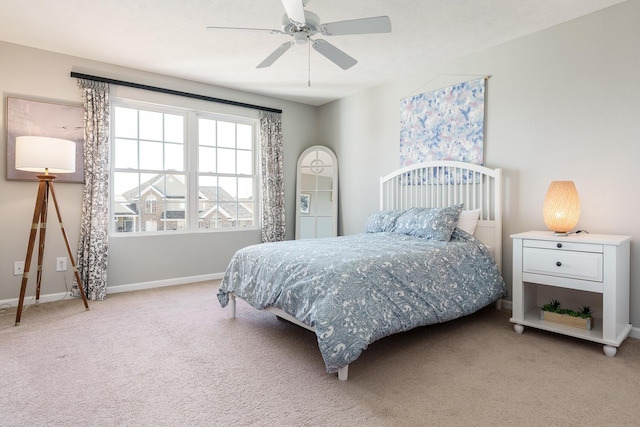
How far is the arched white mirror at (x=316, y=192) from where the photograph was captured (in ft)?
17.4

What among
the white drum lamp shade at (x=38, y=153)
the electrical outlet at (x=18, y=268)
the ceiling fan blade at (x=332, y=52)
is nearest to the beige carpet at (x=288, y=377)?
the electrical outlet at (x=18, y=268)

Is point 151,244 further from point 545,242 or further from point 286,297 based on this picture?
point 545,242

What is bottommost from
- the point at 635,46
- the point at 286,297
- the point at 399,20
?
the point at 286,297

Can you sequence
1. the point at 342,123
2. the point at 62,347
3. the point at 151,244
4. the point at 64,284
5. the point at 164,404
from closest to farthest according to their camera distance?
the point at 164,404, the point at 62,347, the point at 64,284, the point at 151,244, the point at 342,123

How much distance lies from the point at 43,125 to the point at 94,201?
86 centimetres

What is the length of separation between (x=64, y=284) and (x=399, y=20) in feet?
13.5

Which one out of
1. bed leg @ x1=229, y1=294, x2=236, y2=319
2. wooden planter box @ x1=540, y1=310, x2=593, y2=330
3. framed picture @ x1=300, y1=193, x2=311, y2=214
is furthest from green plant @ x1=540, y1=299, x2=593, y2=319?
framed picture @ x1=300, y1=193, x2=311, y2=214

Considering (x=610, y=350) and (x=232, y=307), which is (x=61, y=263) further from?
(x=610, y=350)

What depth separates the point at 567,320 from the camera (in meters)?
2.60

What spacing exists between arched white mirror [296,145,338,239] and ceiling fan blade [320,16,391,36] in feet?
9.83

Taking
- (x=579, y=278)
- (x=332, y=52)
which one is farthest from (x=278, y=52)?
(x=579, y=278)

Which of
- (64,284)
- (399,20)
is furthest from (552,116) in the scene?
(64,284)

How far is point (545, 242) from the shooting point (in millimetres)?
2621

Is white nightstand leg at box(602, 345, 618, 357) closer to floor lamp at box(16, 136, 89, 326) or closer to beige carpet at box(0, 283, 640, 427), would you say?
beige carpet at box(0, 283, 640, 427)
